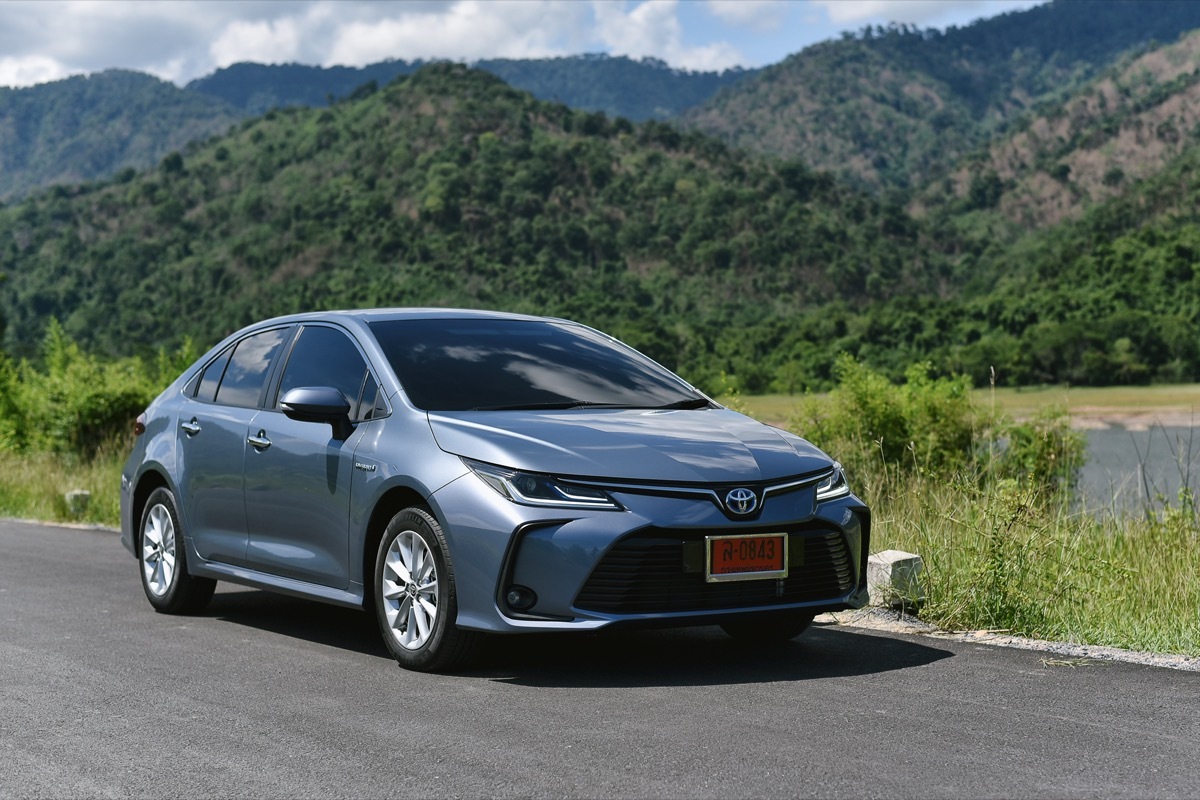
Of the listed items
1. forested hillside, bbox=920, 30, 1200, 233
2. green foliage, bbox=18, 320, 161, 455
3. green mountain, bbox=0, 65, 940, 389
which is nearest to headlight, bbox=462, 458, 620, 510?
green foliage, bbox=18, 320, 161, 455

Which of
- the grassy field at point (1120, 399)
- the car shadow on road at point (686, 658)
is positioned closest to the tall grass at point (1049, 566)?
the car shadow on road at point (686, 658)

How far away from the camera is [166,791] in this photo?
496cm

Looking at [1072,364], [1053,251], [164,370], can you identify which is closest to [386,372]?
[164,370]

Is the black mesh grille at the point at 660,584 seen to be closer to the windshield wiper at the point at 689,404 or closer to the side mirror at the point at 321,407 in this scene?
the windshield wiper at the point at 689,404

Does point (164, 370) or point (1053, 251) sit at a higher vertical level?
point (1053, 251)

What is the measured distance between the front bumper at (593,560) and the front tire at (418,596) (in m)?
0.11

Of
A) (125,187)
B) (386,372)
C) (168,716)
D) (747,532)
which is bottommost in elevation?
(168,716)

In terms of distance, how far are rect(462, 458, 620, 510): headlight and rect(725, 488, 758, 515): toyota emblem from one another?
48 centimetres

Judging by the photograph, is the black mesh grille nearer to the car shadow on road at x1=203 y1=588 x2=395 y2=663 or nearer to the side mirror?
the car shadow on road at x1=203 y1=588 x2=395 y2=663

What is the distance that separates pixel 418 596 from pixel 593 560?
96cm

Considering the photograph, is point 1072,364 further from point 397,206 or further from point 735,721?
point 397,206

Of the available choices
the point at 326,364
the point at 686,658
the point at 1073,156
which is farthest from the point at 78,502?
the point at 1073,156

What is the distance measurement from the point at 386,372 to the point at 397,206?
13417 centimetres

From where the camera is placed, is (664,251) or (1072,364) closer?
(1072,364)
